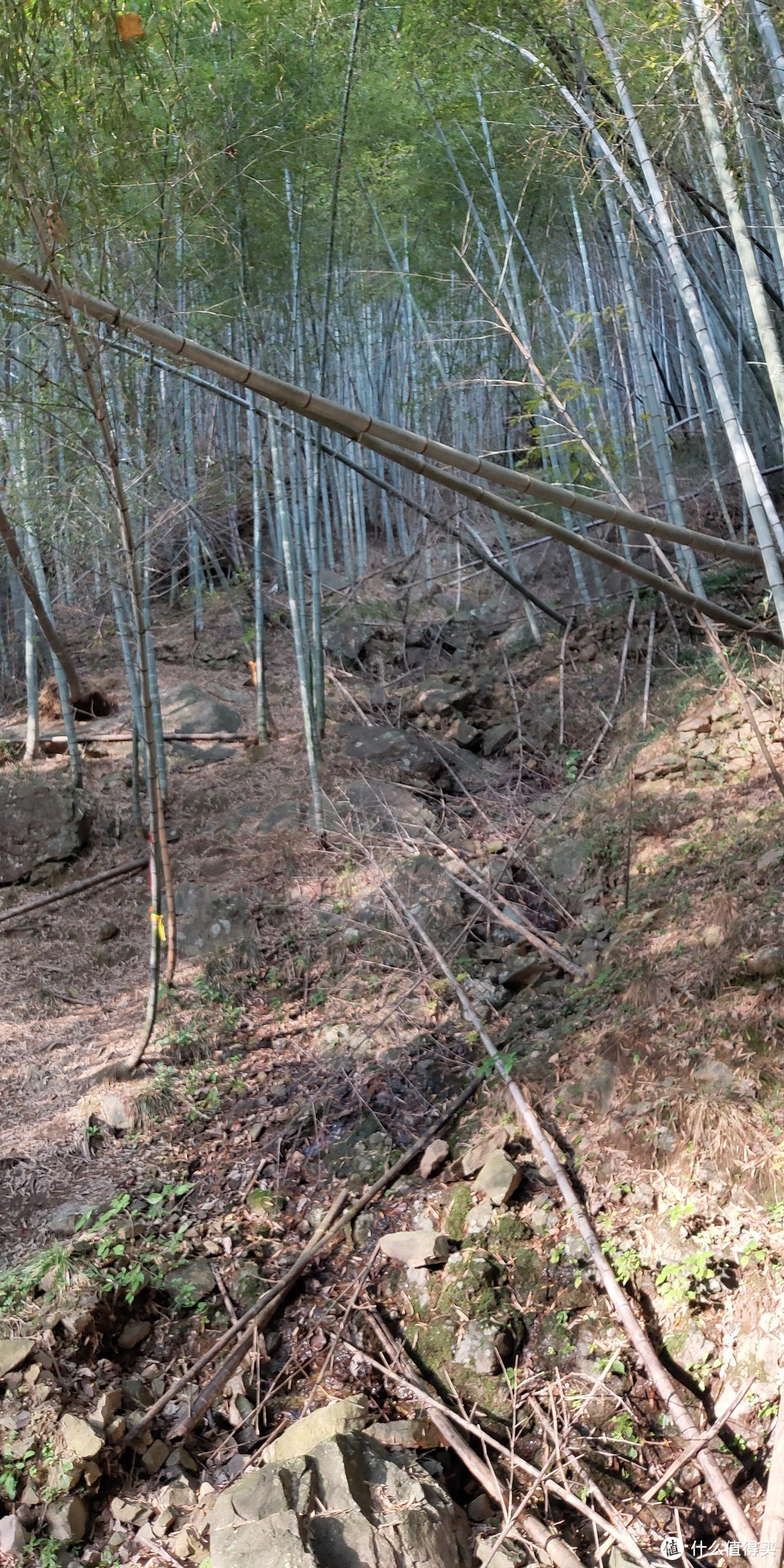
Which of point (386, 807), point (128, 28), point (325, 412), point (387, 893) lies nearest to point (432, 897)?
point (387, 893)

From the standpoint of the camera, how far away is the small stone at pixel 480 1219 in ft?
9.96

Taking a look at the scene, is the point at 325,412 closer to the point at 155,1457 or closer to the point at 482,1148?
the point at 482,1148

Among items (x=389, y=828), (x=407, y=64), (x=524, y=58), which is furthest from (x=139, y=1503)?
(x=407, y=64)

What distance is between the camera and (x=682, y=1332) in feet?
8.38

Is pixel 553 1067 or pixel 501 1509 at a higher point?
pixel 553 1067

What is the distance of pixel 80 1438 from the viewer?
2600 millimetres

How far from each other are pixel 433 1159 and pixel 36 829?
14.4 ft

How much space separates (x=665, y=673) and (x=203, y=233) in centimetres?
427

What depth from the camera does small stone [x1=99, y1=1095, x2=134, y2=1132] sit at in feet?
13.8

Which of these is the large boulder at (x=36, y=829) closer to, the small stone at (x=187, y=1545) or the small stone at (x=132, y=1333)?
the small stone at (x=132, y=1333)

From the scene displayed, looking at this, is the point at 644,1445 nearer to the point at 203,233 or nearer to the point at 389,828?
the point at 389,828

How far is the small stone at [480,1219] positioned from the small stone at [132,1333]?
113 centimetres

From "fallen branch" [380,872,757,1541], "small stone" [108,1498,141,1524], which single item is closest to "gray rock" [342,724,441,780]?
Answer: "fallen branch" [380,872,757,1541]

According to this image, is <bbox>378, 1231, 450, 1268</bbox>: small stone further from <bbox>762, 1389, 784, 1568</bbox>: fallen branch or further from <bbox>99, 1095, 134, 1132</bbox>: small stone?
<bbox>99, 1095, 134, 1132</bbox>: small stone
